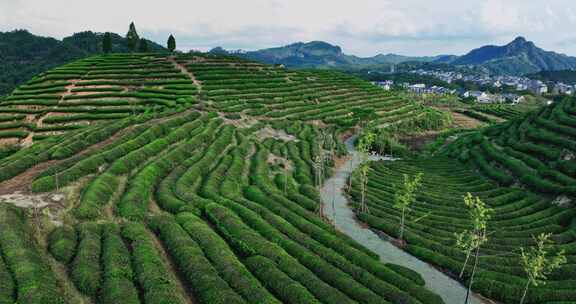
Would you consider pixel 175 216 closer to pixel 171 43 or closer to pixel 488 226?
pixel 488 226

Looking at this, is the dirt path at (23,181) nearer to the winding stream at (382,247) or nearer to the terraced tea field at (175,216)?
the terraced tea field at (175,216)

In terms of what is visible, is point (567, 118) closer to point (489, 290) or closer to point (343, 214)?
point (343, 214)

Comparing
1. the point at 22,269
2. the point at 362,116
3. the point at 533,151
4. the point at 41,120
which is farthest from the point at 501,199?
the point at 41,120

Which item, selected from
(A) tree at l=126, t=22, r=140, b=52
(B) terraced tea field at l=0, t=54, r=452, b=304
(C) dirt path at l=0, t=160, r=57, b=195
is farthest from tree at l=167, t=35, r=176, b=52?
(C) dirt path at l=0, t=160, r=57, b=195

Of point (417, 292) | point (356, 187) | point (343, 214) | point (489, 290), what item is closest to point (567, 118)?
point (356, 187)

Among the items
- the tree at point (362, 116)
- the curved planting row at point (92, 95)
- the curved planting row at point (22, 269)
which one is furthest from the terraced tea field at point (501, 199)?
the curved planting row at point (92, 95)

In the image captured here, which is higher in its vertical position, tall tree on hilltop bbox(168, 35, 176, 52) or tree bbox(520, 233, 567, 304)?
tall tree on hilltop bbox(168, 35, 176, 52)

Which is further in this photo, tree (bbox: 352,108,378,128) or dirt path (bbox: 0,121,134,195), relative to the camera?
tree (bbox: 352,108,378,128)

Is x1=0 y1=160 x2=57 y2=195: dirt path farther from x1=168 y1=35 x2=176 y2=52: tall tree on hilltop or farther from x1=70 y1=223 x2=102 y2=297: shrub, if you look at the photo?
x1=168 y1=35 x2=176 y2=52: tall tree on hilltop
